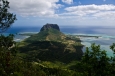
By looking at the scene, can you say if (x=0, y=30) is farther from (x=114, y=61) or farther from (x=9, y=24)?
(x=114, y=61)

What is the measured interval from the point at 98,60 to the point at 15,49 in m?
41.0

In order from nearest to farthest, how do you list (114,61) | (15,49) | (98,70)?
(98,70) → (114,61) → (15,49)

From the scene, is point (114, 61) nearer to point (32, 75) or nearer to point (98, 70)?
point (98, 70)

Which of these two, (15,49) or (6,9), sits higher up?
(6,9)

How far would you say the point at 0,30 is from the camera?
43594 millimetres

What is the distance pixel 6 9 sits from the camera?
133 feet

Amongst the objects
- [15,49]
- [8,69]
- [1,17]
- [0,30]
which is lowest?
[15,49]

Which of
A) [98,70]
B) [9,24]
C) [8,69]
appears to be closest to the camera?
[8,69]

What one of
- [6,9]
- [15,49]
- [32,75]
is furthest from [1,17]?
[32,75]

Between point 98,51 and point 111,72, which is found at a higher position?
point 98,51

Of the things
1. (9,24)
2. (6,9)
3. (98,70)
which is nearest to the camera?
(98,70)

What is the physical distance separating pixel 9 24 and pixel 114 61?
28.0 metres

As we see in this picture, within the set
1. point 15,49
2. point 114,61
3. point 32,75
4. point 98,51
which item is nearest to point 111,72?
point 114,61

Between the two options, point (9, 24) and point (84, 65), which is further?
point (9, 24)
